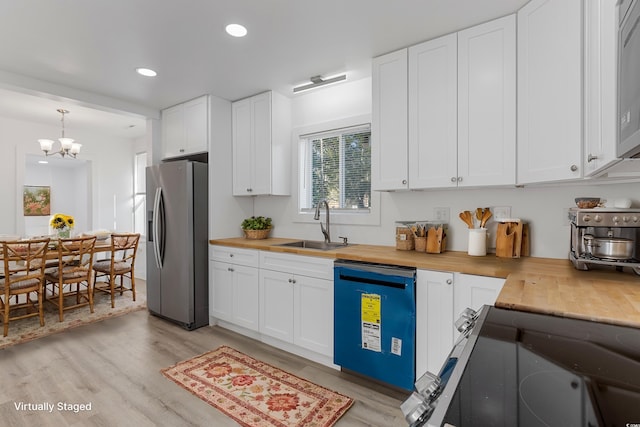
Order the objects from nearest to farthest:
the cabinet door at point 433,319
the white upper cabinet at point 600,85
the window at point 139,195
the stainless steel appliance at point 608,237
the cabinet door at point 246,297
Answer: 1. the white upper cabinet at point 600,85
2. the stainless steel appliance at point 608,237
3. the cabinet door at point 433,319
4. the cabinet door at point 246,297
5. the window at point 139,195

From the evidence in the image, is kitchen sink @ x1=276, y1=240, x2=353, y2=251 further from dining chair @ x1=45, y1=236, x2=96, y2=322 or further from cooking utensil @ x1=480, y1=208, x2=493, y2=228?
dining chair @ x1=45, y1=236, x2=96, y2=322

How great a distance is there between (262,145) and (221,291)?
5.28 ft

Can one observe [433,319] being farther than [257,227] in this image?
Answer: No

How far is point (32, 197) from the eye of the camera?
7.01 meters

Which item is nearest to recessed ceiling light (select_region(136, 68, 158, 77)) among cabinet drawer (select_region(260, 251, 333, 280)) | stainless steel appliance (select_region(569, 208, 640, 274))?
cabinet drawer (select_region(260, 251, 333, 280))

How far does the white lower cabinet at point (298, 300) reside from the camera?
2537mm

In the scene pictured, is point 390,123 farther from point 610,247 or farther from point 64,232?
point 64,232

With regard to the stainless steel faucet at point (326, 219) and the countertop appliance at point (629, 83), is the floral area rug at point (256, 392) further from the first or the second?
the countertop appliance at point (629, 83)

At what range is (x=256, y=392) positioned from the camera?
224cm

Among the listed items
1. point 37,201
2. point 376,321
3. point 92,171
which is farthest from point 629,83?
point 37,201

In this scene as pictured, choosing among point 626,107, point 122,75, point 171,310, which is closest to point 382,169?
point 626,107

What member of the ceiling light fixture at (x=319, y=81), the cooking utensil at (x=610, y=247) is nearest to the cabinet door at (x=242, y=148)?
the ceiling light fixture at (x=319, y=81)

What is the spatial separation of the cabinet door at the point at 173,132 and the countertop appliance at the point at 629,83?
12.2 ft

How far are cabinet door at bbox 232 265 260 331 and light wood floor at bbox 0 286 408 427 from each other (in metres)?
0.19
